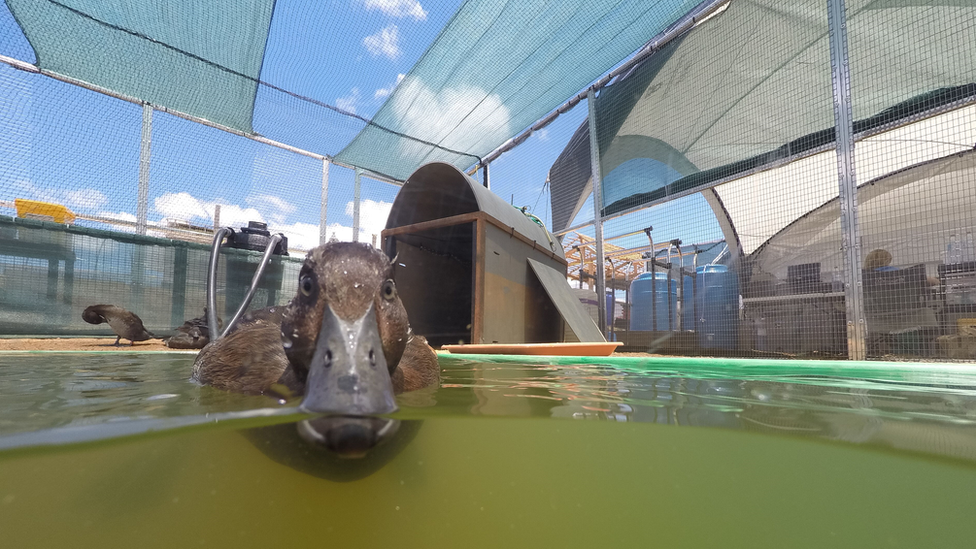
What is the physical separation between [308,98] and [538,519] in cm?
898

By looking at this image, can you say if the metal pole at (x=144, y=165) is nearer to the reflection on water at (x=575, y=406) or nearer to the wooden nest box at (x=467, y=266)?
the wooden nest box at (x=467, y=266)

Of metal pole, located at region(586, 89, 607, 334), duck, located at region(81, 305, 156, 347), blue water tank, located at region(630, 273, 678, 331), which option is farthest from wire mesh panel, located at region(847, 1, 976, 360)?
duck, located at region(81, 305, 156, 347)

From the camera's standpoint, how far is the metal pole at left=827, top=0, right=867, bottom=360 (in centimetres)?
553

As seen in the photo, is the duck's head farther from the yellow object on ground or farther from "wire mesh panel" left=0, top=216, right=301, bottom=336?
the yellow object on ground

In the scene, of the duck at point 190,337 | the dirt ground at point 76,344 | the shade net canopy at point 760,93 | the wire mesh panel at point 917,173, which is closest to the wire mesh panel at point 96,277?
the dirt ground at point 76,344

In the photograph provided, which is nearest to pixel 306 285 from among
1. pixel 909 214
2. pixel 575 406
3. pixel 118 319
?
pixel 575 406

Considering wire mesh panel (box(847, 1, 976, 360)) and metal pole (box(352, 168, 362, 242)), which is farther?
metal pole (box(352, 168, 362, 242))

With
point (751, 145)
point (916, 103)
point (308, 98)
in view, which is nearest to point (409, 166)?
point (308, 98)

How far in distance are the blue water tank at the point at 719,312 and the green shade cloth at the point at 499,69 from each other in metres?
4.28

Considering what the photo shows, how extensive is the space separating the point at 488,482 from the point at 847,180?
22.4ft

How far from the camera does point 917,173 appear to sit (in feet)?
18.0

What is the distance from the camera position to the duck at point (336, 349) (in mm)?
987

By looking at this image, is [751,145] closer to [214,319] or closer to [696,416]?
[696,416]

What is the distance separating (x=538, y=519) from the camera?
0.94 meters
